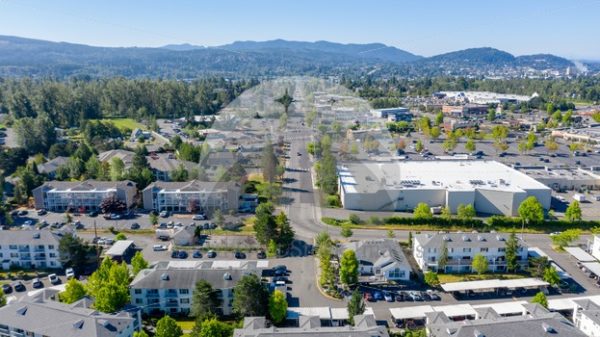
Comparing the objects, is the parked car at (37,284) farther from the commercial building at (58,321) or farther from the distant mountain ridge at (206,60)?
the distant mountain ridge at (206,60)

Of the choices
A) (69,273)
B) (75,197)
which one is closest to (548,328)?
(69,273)

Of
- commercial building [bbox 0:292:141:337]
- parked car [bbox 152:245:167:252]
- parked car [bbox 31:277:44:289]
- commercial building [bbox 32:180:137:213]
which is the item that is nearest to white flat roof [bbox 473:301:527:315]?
commercial building [bbox 0:292:141:337]

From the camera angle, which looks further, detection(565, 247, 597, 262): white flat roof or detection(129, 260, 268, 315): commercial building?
detection(565, 247, 597, 262): white flat roof

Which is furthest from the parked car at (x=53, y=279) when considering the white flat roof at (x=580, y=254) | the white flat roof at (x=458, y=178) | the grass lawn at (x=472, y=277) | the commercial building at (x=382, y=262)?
the white flat roof at (x=580, y=254)

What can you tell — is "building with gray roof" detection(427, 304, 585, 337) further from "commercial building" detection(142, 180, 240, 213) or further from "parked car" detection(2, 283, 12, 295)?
"parked car" detection(2, 283, 12, 295)

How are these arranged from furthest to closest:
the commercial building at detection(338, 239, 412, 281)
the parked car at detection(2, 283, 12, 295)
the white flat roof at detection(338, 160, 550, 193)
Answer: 1. the white flat roof at detection(338, 160, 550, 193)
2. the commercial building at detection(338, 239, 412, 281)
3. the parked car at detection(2, 283, 12, 295)

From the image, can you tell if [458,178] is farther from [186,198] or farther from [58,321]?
[58,321]

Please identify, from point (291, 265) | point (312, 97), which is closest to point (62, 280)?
point (291, 265)
